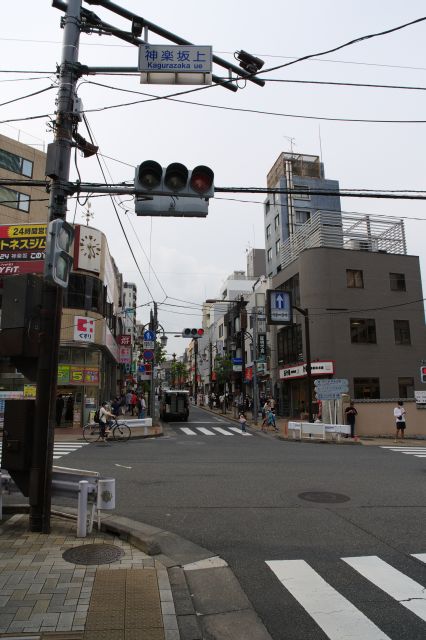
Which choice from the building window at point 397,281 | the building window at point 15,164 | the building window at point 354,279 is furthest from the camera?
Answer: the building window at point 397,281

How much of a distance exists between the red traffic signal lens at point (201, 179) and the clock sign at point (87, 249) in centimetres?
2102

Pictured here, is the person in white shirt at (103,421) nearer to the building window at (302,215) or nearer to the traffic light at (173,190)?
the traffic light at (173,190)

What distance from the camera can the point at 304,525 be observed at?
7.29 meters

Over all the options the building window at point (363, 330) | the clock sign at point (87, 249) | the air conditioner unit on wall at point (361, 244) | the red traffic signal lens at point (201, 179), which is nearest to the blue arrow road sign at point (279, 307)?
the building window at point (363, 330)

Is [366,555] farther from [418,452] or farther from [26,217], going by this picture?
[26,217]

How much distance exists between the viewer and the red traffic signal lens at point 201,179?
295 inches

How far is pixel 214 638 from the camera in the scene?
391 cm

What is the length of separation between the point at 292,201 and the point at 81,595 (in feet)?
164

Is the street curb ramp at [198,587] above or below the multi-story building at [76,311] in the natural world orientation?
below

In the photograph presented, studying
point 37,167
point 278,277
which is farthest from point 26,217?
point 278,277

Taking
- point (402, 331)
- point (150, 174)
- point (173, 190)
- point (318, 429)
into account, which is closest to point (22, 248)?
point (318, 429)

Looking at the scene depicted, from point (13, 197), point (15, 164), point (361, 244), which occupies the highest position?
point (15, 164)

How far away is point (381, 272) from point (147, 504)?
31.7 meters

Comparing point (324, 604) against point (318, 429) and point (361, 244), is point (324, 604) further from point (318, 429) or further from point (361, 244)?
point (361, 244)
